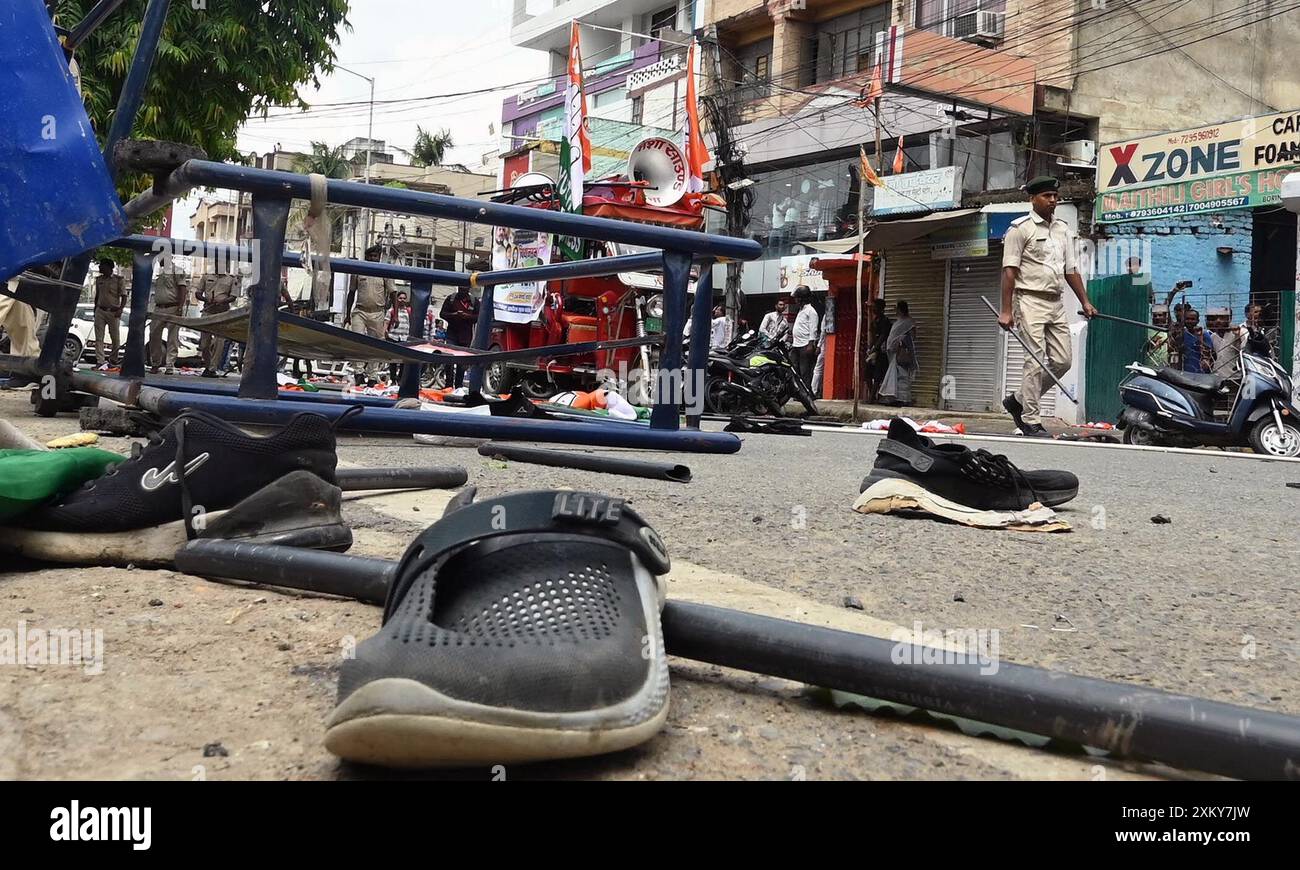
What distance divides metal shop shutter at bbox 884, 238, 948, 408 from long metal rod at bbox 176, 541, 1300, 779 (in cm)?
1749

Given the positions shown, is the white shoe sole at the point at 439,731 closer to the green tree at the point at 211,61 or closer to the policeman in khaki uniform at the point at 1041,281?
the policeman in khaki uniform at the point at 1041,281

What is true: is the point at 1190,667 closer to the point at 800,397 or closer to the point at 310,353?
the point at 310,353

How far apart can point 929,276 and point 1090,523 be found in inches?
619

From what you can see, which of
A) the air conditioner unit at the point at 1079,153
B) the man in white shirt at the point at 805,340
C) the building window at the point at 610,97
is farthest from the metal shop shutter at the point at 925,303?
the building window at the point at 610,97

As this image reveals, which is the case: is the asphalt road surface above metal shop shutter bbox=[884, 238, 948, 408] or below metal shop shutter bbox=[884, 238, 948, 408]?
below

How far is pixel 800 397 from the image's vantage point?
12414 millimetres

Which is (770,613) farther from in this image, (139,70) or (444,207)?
(139,70)

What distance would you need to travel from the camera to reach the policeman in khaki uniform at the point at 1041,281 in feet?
27.0

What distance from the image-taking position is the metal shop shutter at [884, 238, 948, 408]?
59.9ft

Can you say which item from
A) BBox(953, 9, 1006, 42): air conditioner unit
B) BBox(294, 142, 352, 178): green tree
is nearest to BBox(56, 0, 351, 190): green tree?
BBox(953, 9, 1006, 42): air conditioner unit

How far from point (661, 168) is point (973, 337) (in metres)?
7.37

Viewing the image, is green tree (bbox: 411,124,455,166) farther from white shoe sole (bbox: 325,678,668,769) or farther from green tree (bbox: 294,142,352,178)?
white shoe sole (bbox: 325,678,668,769)
